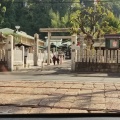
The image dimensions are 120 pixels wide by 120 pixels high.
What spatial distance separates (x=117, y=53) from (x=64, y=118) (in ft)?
43.6

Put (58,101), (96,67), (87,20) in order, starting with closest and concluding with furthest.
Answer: (58,101) → (96,67) → (87,20)

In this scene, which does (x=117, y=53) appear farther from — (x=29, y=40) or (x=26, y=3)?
(x=26, y=3)

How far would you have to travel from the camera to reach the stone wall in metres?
17.8

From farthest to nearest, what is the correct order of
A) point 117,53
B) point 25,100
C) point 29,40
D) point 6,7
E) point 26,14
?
1. point 26,14
2. point 6,7
3. point 29,40
4. point 117,53
5. point 25,100

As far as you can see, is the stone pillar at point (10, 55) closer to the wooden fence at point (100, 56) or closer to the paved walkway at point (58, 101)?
the wooden fence at point (100, 56)

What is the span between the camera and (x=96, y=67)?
59.2 ft

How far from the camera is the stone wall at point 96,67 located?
17797mm

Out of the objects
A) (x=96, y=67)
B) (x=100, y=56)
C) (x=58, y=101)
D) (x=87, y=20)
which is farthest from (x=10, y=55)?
(x=58, y=101)

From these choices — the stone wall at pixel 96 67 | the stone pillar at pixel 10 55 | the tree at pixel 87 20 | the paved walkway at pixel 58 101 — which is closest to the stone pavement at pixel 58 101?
the paved walkway at pixel 58 101

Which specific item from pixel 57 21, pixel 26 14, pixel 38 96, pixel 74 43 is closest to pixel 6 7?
pixel 26 14

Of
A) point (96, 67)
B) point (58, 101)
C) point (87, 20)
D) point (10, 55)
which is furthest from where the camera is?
point (87, 20)

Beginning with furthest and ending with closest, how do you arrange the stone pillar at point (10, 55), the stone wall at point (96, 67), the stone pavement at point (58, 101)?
the stone pillar at point (10, 55) < the stone wall at point (96, 67) < the stone pavement at point (58, 101)

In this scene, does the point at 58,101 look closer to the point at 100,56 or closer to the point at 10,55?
the point at 100,56

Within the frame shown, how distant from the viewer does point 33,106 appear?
6117mm
